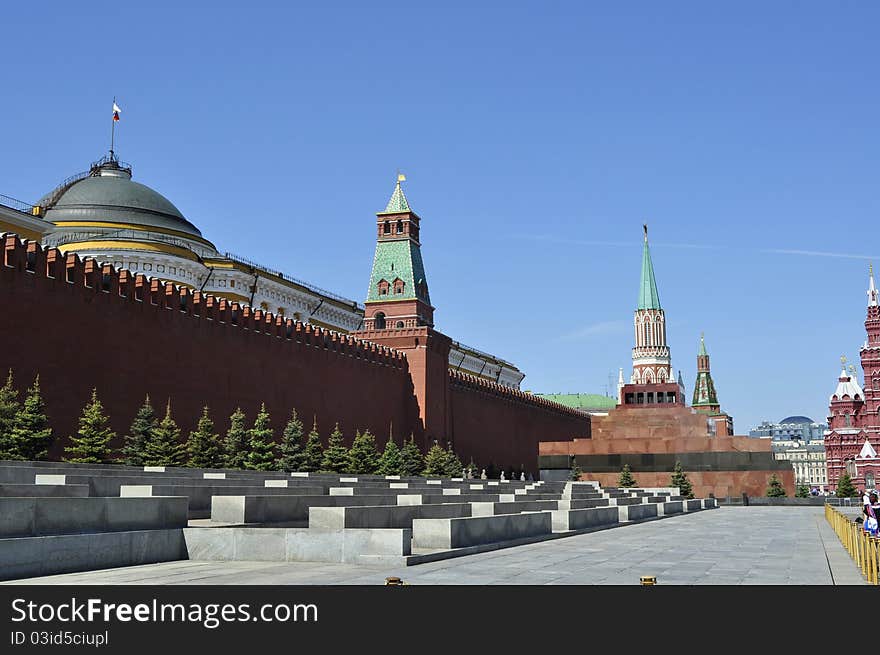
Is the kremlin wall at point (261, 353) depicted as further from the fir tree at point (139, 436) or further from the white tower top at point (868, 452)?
the white tower top at point (868, 452)

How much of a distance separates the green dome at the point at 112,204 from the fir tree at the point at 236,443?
18.0m

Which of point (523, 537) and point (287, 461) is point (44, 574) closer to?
point (523, 537)

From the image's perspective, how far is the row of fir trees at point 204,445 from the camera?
21844 millimetres

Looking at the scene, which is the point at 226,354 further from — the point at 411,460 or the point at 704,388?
the point at 704,388

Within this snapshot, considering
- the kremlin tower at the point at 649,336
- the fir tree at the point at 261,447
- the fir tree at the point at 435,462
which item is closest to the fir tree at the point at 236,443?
the fir tree at the point at 261,447

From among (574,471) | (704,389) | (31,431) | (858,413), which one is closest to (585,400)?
(704,389)

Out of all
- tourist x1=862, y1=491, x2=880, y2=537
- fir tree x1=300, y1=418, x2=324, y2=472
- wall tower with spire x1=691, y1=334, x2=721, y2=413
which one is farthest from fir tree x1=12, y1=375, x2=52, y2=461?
wall tower with spire x1=691, y1=334, x2=721, y2=413

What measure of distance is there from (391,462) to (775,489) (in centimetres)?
1710

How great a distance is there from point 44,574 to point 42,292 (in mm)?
17880

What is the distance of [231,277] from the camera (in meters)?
48.2

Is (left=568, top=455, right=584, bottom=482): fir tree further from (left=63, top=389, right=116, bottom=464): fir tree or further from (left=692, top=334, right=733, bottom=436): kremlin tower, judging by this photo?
(left=692, top=334, right=733, bottom=436): kremlin tower

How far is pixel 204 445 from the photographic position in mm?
28359
